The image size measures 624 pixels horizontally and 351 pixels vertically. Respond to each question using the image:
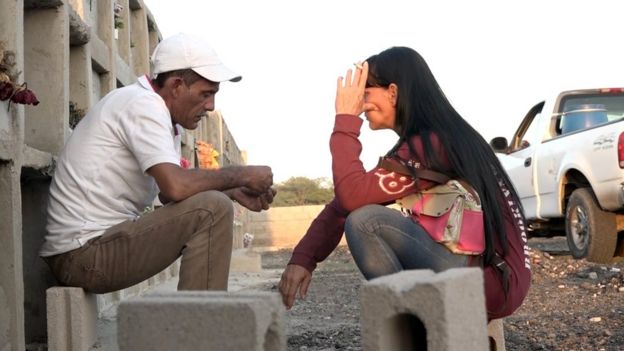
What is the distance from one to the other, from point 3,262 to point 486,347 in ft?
6.52

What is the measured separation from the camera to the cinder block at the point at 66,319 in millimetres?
3068

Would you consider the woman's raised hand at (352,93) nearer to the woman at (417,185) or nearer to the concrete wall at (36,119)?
the woman at (417,185)

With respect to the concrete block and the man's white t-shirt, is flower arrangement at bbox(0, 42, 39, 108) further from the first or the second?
the concrete block

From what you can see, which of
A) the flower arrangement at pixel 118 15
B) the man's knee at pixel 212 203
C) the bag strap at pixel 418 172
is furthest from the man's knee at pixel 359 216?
the flower arrangement at pixel 118 15

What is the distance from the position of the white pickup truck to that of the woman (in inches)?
195

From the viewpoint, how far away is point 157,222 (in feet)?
10.5

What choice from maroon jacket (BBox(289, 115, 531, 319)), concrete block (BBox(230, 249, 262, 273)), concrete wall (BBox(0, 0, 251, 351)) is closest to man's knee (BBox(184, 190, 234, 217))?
maroon jacket (BBox(289, 115, 531, 319))

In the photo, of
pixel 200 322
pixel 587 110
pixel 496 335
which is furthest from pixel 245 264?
pixel 200 322

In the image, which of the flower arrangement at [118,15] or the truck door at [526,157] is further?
the truck door at [526,157]

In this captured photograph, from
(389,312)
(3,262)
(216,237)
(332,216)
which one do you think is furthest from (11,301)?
(389,312)

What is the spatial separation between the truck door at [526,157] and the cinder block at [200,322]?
8129mm

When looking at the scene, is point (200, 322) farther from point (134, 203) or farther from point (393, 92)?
point (134, 203)

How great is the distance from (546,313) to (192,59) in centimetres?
334

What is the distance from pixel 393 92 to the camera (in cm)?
312
